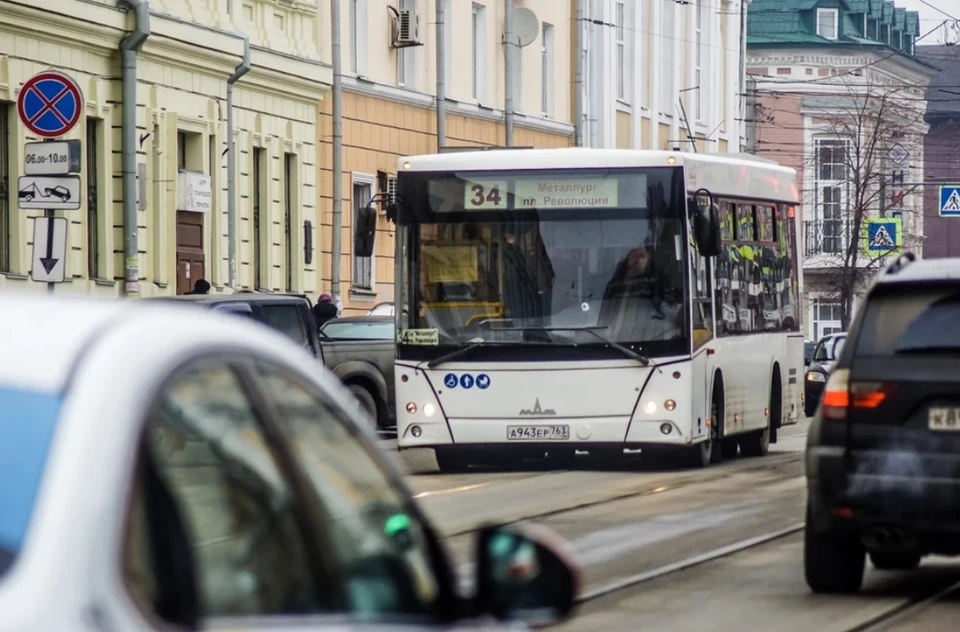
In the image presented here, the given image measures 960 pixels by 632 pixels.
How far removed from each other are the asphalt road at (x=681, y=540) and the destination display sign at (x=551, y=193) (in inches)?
88.5

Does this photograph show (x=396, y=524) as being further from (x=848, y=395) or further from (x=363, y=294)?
(x=363, y=294)

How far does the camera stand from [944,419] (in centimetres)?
956

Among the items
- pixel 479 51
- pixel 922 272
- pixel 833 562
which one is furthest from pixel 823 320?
pixel 922 272

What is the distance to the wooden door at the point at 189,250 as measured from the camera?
3144 centimetres

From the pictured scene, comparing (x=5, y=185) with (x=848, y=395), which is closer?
(x=848, y=395)

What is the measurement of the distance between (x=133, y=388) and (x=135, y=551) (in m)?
0.21

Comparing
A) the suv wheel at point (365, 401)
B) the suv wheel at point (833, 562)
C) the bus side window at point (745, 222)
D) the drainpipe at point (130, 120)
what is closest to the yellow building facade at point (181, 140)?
the drainpipe at point (130, 120)

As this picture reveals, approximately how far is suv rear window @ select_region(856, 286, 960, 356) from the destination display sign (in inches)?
350

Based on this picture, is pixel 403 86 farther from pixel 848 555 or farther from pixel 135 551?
pixel 135 551

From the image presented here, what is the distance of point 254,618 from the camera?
2.99 meters

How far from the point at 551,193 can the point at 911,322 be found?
9.05 meters

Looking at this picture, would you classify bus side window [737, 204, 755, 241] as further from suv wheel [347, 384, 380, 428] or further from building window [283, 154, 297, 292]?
building window [283, 154, 297, 292]

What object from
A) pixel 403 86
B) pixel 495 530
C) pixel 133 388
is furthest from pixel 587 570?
pixel 403 86

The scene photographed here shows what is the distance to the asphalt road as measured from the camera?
32.3 feet
